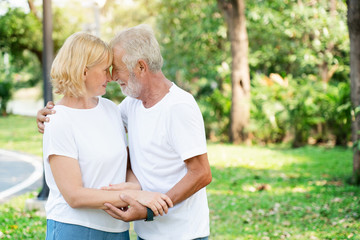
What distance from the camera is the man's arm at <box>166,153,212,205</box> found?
8.53ft

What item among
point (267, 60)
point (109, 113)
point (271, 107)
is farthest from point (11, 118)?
point (109, 113)

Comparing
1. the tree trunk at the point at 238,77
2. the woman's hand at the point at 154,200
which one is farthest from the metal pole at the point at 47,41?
the tree trunk at the point at 238,77

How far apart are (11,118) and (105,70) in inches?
886

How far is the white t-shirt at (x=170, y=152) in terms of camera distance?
2.59 m

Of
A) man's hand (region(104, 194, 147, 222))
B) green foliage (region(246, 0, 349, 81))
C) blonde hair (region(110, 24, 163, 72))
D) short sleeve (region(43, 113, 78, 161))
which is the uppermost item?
green foliage (region(246, 0, 349, 81))

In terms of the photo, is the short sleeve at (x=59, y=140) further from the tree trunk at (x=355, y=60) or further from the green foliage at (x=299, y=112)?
the green foliage at (x=299, y=112)

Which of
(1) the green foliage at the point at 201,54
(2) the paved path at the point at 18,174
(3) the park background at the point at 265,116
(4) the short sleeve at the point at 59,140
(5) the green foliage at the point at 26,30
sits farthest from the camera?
(5) the green foliage at the point at 26,30

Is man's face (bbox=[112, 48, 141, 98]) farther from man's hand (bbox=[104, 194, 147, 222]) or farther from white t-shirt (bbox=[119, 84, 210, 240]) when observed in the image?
man's hand (bbox=[104, 194, 147, 222])

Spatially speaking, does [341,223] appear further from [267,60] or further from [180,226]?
[267,60]

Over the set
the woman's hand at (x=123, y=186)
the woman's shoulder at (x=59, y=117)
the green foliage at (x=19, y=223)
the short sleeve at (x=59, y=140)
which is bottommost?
the green foliage at (x=19, y=223)

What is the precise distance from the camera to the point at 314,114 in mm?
13133

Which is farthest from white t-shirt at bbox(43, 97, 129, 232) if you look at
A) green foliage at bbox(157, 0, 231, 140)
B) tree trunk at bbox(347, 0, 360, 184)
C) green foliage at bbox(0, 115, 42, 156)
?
green foliage at bbox(157, 0, 231, 140)

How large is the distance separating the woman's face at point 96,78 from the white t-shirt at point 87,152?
0.27ft

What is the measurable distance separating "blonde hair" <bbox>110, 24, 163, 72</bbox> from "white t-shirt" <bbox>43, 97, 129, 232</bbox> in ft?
0.99
